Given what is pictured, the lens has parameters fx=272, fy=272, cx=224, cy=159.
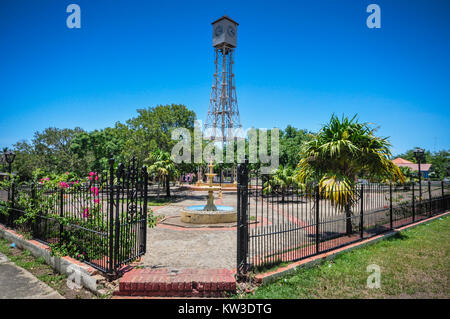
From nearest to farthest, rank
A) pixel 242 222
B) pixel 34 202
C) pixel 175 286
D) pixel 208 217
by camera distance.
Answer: pixel 175 286 → pixel 242 222 → pixel 34 202 → pixel 208 217

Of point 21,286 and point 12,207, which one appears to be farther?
point 12,207

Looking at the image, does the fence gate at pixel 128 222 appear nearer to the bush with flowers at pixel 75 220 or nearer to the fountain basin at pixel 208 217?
the bush with flowers at pixel 75 220

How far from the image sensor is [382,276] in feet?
18.0

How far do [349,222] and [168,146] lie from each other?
18.5m

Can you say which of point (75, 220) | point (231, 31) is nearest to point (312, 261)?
point (75, 220)

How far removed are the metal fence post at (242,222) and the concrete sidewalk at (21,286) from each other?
10.8 feet

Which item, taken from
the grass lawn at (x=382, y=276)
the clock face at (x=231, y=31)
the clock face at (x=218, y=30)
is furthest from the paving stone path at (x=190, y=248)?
the clock face at (x=231, y=31)

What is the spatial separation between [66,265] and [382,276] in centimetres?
651

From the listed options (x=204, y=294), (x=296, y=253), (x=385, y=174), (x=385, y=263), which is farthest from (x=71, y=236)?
(x=385, y=174)

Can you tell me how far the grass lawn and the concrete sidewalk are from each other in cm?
364

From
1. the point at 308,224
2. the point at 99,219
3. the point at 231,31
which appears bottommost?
the point at 308,224

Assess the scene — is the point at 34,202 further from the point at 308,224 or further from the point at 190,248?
the point at 308,224

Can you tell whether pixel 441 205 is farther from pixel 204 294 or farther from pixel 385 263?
pixel 204 294

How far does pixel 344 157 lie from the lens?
839 cm
